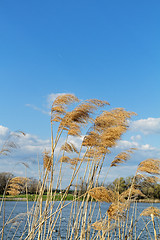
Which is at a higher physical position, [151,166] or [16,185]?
[151,166]


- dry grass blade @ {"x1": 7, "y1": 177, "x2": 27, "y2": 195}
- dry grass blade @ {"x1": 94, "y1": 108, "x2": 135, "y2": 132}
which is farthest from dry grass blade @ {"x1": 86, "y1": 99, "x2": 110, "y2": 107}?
dry grass blade @ {"x1": 7, "y1": 177, "x2": 27, "y2": 195}

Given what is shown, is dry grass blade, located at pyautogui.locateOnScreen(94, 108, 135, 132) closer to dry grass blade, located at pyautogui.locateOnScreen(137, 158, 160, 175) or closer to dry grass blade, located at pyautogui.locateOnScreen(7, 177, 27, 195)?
dry grass blade, located at pyautogui.locateOnScreen(137, 158, 160, 175)

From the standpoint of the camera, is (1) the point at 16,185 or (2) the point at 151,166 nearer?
(2) the point at 151,166

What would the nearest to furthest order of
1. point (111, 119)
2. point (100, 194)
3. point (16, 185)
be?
point (100, 194)
point (111, 119)
point (16, 185)

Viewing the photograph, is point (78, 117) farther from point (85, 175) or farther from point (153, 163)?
point (153, 163)

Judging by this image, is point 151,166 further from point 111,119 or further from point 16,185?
point 16,185

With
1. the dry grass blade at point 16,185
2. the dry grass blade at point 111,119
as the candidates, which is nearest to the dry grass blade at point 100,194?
the dry grass blade at point 111,119

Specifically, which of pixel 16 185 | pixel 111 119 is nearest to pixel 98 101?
pixel 111 119

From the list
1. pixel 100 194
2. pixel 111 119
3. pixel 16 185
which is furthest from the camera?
pixel 16 185

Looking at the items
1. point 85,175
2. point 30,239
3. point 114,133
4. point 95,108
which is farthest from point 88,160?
point 30,239

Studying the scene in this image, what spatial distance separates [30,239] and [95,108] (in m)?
2.20

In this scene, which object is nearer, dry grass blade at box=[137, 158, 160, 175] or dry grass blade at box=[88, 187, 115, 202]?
dry grass blade at box=[88, 187, 115, 202]

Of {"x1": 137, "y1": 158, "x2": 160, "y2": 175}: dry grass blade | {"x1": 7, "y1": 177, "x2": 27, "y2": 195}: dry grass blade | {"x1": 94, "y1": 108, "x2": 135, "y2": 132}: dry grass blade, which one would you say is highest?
{"x1": 94, "y1": 108, "x2": 135, "y2": 132}: dry grass blade

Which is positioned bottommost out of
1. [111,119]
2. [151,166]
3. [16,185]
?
[16,185]
